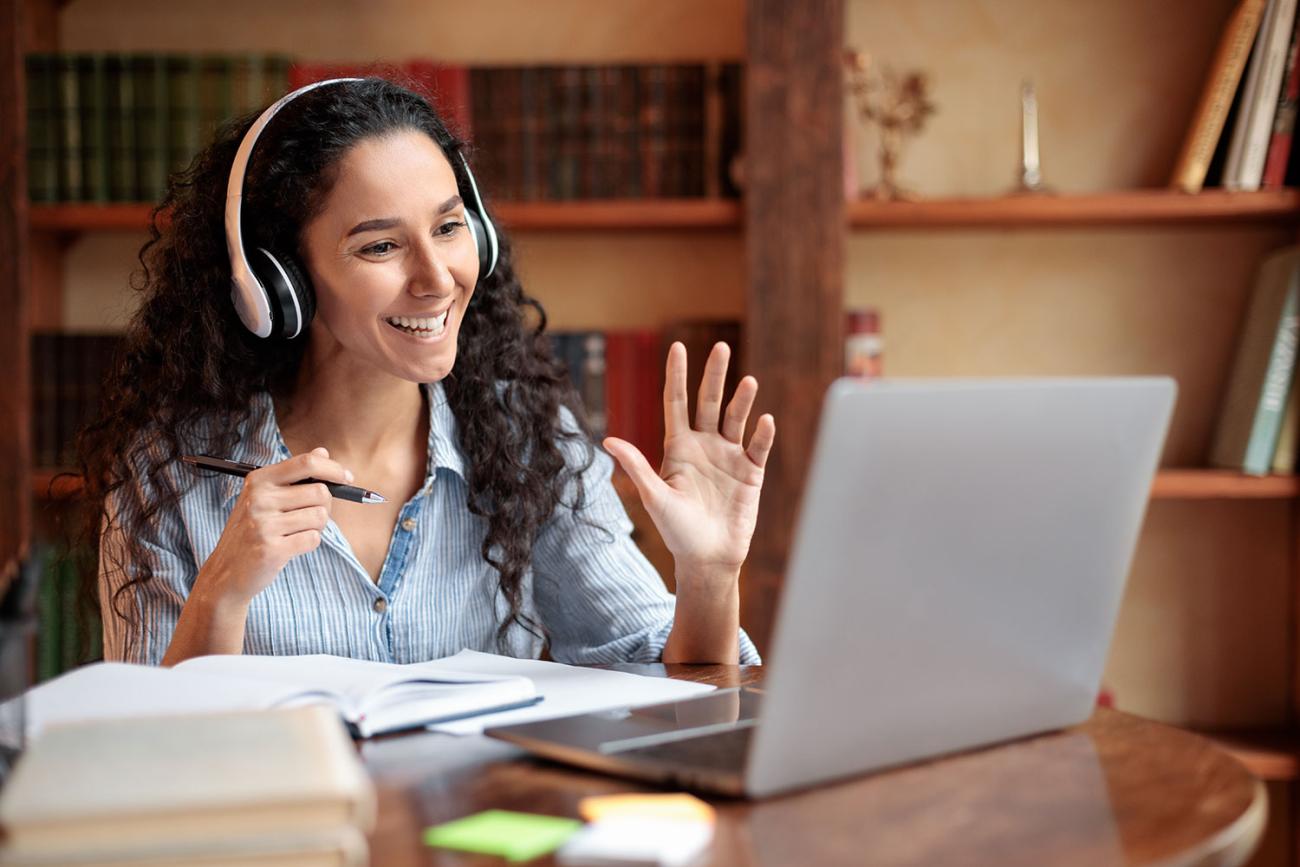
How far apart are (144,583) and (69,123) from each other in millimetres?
1292

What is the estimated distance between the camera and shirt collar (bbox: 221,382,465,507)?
149 cm

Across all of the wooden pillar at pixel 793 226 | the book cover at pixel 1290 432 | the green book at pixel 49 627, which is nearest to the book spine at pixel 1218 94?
the book cover at pixel 1290 432

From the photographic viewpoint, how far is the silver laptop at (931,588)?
719mm

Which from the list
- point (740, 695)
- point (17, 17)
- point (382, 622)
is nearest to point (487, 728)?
point (740, 695)

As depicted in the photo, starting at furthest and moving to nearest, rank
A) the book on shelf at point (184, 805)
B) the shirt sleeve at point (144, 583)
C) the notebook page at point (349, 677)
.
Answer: the shirt sleeve at point (144, 583)
the notebook page at point (349, 677)
the book on shelf at point (184, 805)

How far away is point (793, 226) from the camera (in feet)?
7.54

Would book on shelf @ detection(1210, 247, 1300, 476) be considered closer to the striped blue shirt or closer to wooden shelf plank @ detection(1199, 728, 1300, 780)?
wooden shelf plank @ detection(1199, 728, 1300, 780)

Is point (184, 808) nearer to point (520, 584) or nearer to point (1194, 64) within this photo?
point (520, 584)

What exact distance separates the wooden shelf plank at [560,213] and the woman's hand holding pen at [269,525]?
1.19 meters

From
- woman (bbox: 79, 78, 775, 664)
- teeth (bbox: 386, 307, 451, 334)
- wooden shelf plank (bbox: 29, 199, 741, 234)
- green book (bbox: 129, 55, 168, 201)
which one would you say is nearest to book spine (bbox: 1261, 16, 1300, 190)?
wooden shelf plank (bbox: 29, 199, 741, 234)

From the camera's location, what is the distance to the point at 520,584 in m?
1.51

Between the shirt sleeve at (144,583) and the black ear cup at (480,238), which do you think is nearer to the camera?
the shirt sleeve at (144,583)

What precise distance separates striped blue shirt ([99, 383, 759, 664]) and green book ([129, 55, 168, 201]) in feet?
3.42

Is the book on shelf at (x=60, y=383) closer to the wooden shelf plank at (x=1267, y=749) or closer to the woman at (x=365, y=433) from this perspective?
the woman at (x=365, y=433)
